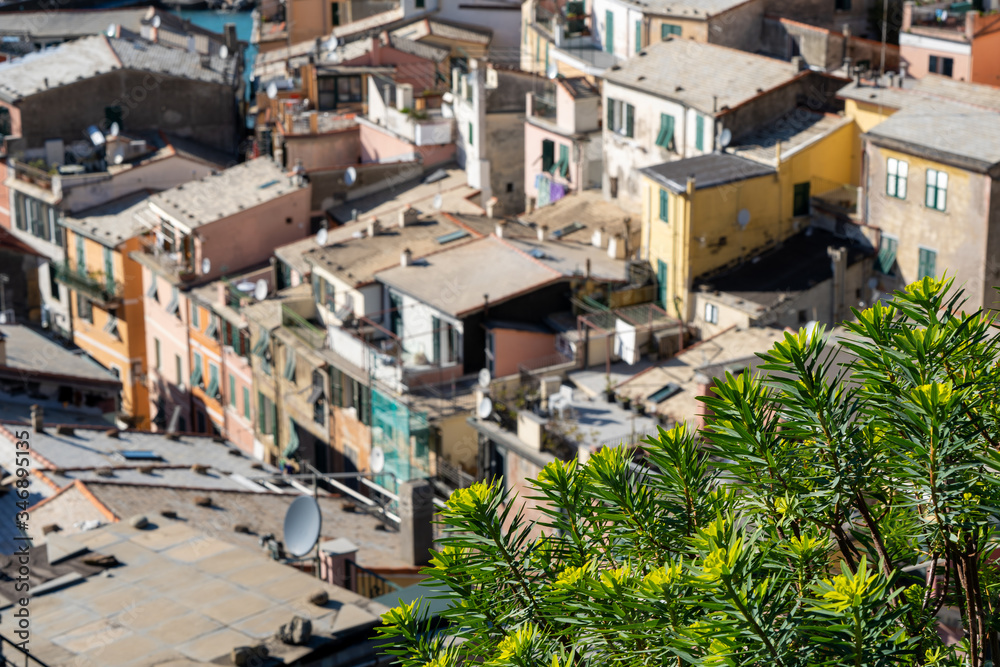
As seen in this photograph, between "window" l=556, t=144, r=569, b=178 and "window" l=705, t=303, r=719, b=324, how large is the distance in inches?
438

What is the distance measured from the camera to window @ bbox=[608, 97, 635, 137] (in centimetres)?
4584

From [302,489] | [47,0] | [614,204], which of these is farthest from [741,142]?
[47,0]

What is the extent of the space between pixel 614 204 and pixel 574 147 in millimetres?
2859

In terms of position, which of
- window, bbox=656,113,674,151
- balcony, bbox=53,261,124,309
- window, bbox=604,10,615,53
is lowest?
balcony, bbox=53,261,124,309

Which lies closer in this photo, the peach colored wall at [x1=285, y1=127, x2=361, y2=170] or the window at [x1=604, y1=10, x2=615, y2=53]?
the window at [x1=604, y1=10, x2=615, y2=53]

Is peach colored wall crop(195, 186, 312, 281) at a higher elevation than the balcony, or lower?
higher

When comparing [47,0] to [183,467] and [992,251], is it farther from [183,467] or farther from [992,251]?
[992,251]

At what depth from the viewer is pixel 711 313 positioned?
39312 mm

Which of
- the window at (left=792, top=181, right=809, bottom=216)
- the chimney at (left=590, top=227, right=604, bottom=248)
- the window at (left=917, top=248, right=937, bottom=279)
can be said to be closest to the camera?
the window at (left=917, top=248, right=937, bottom=279)

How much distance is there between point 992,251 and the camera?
3550 cm

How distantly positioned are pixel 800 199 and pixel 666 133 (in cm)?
497

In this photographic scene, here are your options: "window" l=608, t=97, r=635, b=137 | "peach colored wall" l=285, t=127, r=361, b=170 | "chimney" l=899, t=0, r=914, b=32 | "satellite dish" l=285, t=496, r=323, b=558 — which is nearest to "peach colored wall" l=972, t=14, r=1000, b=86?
"chimney" l=899, t=0, r=914, b=32

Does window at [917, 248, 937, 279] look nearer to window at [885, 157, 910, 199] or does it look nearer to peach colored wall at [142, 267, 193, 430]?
window at [885, 157, 910, 199]

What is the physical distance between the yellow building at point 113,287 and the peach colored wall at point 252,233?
203 inches
